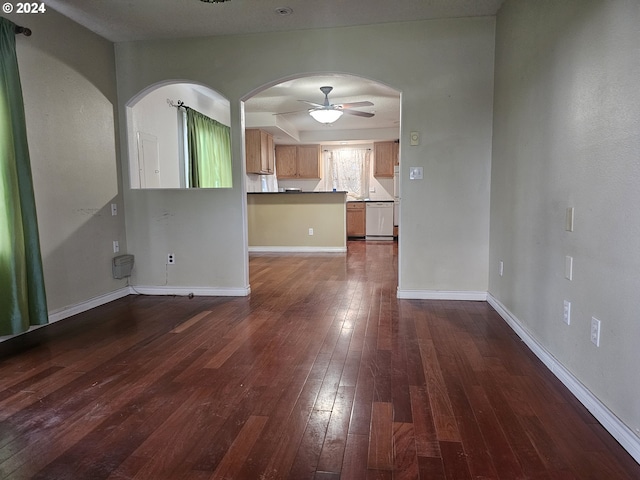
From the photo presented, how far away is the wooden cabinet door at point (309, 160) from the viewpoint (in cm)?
941

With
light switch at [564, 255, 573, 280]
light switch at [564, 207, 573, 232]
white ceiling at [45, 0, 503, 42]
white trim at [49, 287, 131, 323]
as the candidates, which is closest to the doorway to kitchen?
white ceiling at [45, 0, 503, 42]

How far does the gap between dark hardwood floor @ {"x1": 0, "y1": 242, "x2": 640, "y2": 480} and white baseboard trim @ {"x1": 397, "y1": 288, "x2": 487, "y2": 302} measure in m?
0.42

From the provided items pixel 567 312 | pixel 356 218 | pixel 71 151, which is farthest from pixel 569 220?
pixel 356 218

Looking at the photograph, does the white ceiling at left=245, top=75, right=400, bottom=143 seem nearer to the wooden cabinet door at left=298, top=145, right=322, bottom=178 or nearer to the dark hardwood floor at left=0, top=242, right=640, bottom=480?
the wooden cabinet door at left=298, top=145, right=322, bottom=178

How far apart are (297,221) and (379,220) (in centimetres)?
254

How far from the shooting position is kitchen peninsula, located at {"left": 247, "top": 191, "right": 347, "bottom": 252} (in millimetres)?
6875

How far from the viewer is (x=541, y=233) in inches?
91.0

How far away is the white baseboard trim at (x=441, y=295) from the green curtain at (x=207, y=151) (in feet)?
11.2

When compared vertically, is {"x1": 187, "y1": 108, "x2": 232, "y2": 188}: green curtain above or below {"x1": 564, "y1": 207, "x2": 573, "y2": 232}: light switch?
above

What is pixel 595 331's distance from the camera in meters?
1.72

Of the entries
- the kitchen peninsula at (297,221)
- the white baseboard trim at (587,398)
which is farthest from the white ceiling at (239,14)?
the kitchen peninsula at (297,221)

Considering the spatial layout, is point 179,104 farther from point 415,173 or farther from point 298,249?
point 415,173

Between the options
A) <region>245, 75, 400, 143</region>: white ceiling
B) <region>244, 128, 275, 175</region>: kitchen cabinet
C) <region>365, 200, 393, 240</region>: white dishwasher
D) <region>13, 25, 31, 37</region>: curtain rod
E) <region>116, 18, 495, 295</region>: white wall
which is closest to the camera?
<region>13, 25, 31, 37</region>: curtain rod

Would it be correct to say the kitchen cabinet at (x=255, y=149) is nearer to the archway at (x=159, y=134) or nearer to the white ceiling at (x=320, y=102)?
the white ceiling at (x=320, y=102)
